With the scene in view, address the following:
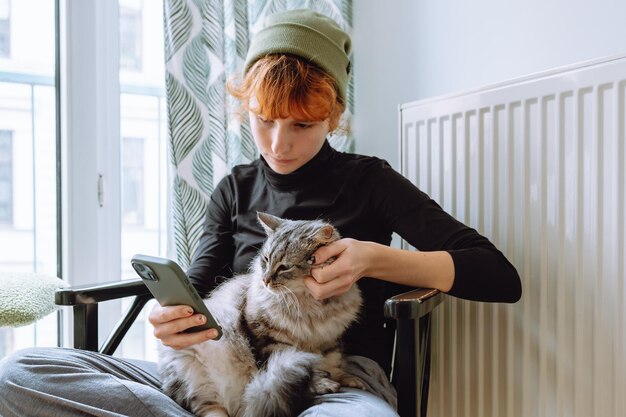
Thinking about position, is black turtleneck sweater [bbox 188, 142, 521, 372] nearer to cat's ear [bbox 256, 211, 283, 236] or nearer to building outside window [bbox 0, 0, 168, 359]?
cat's ear [bbox 256, 211, 283, 236]

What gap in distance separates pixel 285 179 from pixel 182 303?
0.44m

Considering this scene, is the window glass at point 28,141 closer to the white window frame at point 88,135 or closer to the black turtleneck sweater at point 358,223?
the white window frame at point 88,135

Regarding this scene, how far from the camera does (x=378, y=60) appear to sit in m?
1.81

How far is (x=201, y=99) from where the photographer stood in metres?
1.66

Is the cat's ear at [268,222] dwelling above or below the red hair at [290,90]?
below

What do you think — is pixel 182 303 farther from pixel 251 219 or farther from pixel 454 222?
pixel 454 222

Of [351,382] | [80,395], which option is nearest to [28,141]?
[80,395]

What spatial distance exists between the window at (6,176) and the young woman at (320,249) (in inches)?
30.7

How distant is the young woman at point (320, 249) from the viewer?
93 centimetres

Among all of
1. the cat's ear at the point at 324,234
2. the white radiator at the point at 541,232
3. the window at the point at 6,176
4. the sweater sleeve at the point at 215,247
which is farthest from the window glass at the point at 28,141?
the white radiator at the point at 541,232

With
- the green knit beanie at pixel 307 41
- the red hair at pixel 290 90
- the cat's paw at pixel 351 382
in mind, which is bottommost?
the cat's paw at pixel 351 382

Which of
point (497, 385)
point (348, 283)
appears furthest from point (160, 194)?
point (497, 385)

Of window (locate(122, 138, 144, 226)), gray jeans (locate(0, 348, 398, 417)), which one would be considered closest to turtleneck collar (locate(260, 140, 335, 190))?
gray jeans (locate(0, 348, 398, 417))

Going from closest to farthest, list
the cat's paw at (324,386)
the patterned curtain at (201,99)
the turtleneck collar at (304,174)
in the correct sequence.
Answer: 1. the cat's paw at (324,386)
2. the turtleneck collar at (304,174)
3. the patterned curtain at (201,99)
